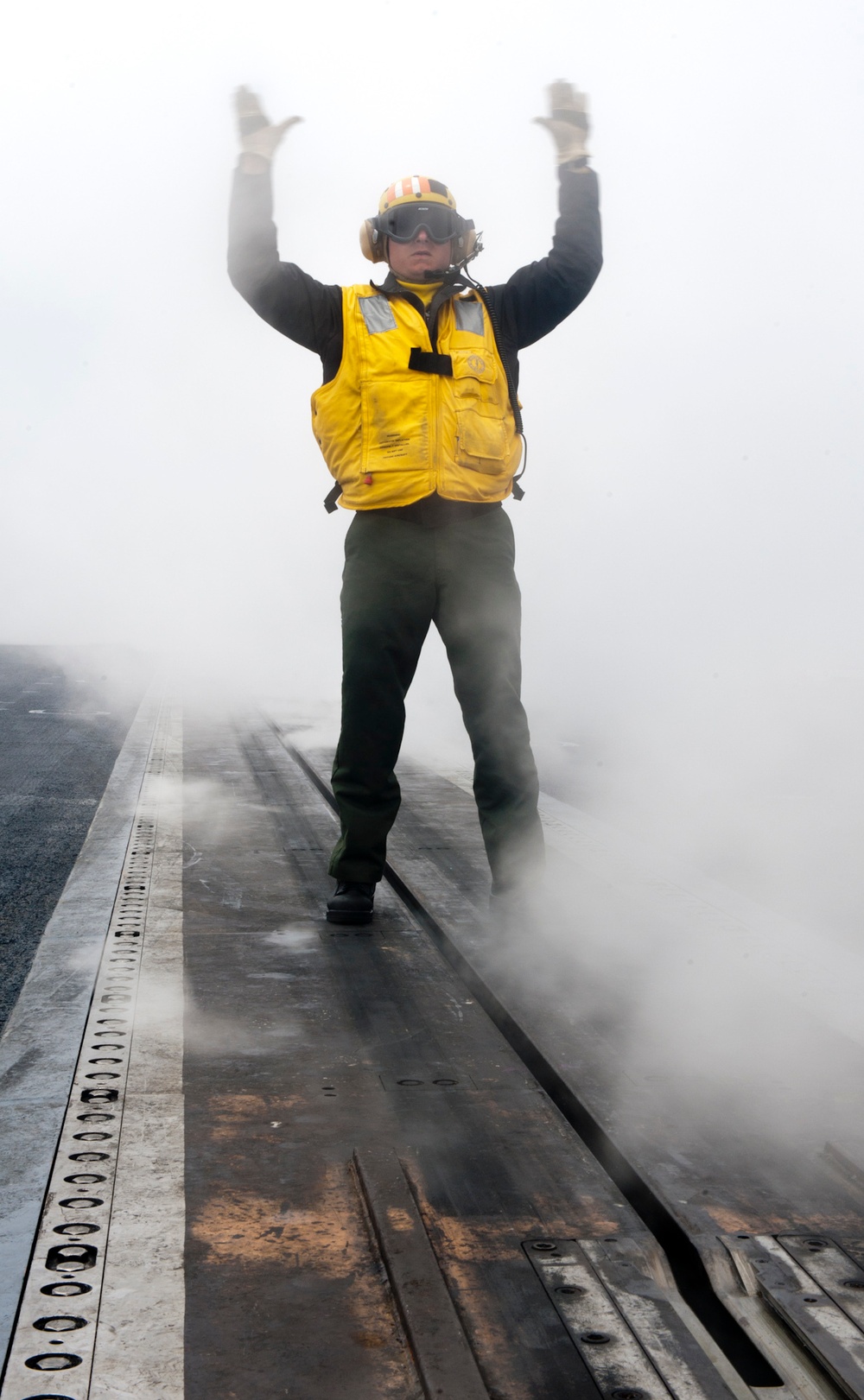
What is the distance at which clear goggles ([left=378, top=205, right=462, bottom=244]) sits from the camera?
293 centimetres

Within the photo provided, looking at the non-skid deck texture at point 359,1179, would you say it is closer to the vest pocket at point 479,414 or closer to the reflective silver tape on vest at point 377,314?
the vest pocket at point 479,414

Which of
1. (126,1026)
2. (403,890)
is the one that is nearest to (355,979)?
(126,1026)

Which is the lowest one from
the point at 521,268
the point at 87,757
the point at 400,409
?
the point at 87,757

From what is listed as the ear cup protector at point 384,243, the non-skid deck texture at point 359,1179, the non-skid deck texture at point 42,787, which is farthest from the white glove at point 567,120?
the non-skid deck texture at point 42,787

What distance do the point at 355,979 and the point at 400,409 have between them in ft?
4.07

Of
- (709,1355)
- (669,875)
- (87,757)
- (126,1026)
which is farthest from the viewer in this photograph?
(87,757)

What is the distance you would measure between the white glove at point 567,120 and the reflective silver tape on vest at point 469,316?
45 centimetres

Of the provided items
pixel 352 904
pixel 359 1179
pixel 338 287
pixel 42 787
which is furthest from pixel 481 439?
pixel 42 787

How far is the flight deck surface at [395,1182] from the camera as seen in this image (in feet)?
3.86

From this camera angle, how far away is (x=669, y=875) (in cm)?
341

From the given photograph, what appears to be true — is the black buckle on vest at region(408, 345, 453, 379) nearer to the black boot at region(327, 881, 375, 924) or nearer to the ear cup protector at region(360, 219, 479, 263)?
the ear cup protector at region(360, 219, 479, 263)

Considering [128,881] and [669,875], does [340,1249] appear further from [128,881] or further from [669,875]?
[669,875]

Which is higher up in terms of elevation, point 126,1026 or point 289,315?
point 289,315

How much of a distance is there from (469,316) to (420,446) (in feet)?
1.16
